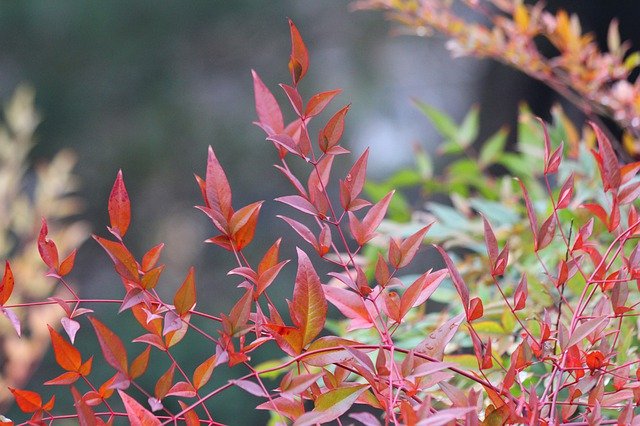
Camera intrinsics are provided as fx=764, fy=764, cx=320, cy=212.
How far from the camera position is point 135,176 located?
120 inches

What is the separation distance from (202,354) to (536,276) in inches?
78.8

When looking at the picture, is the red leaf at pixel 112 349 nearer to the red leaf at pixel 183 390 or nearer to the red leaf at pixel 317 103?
the red leaf at pixel 183 390

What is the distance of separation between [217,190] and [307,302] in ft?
0.23

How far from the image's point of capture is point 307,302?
0.36 m

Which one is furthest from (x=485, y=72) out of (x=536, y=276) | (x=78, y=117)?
(x=536, y=276)

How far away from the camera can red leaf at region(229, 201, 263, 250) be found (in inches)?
15.2

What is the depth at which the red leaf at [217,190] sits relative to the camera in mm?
371

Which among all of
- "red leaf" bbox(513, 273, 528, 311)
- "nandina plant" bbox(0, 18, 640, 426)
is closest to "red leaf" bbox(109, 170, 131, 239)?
"nandina plant" bbox(0, 18, 640, 426)

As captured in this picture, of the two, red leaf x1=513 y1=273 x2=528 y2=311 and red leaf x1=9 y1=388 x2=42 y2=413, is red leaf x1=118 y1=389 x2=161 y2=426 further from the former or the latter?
red leaf x1=513 y1=273 x2=528 y2=311

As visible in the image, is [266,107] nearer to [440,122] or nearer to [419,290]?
[419,290]

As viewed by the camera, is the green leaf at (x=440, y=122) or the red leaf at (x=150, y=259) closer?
the red leaf at (x=150, y=259)

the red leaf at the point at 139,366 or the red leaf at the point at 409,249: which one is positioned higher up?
the red leaf at the point at 409,249

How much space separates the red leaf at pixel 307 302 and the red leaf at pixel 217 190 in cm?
5

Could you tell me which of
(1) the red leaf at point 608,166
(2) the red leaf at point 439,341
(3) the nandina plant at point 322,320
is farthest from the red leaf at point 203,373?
(1) the red leaf at point 608,166
